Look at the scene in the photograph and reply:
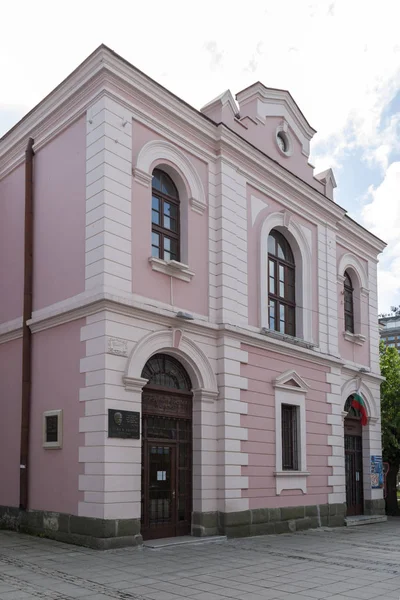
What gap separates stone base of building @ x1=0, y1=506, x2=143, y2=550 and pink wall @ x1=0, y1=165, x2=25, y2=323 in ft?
14.9

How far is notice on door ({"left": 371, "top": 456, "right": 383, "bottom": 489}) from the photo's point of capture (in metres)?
21.5

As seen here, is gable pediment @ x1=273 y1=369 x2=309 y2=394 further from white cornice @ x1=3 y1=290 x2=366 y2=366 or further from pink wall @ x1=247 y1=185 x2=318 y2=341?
pink wall @ x1=247 y1=185 x2=318 y2=341

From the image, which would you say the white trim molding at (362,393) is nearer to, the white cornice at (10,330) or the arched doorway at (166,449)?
the arched doorway at (166,449)

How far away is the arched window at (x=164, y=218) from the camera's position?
14875 millimetres

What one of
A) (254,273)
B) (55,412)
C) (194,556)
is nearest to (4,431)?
(55,412)

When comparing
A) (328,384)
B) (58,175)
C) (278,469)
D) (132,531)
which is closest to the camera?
(132,531)

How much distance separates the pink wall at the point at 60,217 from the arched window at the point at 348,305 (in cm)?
1057

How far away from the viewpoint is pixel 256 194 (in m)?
17.7

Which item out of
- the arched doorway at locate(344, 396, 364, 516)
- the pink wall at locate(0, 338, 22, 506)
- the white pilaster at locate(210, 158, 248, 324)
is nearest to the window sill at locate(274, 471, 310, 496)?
the arched doorway at locate(344, 396, 364, 516)

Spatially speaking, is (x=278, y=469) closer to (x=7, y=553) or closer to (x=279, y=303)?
(x=279, y=303)

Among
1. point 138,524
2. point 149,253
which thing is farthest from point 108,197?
point 138,524

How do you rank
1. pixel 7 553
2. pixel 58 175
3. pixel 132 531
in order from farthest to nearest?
pixel 58 175 → pixel 132 531 → pixel 7 553

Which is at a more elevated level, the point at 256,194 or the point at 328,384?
the point at 256,194

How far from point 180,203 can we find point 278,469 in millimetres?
6766
